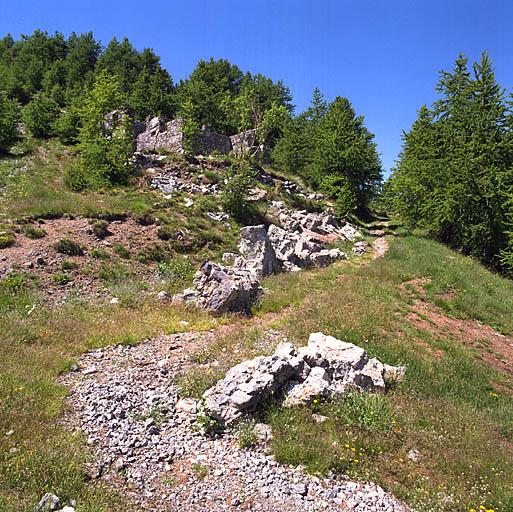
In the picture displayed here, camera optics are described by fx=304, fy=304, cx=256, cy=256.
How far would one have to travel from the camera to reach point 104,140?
2369 cm

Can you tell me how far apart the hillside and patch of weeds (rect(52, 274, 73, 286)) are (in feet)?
0.21

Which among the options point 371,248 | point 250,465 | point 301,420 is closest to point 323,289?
point 301,420

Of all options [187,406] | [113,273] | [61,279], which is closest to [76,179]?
[113,273]

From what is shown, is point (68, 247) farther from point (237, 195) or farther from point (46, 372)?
point (237, 195)

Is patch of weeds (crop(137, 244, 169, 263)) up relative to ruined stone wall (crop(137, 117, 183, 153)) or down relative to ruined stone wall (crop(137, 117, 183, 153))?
down

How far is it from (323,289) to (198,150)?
25.9m

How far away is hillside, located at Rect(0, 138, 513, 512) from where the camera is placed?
15.0ft

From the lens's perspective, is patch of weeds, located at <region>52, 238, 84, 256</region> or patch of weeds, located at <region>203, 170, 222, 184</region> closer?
patch of weeds, located at <region>52, 238, 84, 256</region>

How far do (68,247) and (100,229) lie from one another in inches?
94.3

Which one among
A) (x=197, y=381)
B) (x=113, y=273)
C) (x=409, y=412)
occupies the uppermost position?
(x=113, y=273)

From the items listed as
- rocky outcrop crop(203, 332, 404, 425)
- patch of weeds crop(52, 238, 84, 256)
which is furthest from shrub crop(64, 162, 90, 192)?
rocky outcrop crop(203, 332, 404, 425)

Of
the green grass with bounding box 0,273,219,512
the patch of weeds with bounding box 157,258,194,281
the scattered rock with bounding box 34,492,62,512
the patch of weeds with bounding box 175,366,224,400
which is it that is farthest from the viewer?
the patch of weeds with bounding box 157,258,194,281

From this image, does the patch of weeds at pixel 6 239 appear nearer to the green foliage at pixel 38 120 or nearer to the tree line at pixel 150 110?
the tree line at pixel 150 110

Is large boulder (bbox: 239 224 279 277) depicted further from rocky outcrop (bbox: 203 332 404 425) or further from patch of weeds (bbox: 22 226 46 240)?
patch of weeds (bbox: 22 226 46 240)
